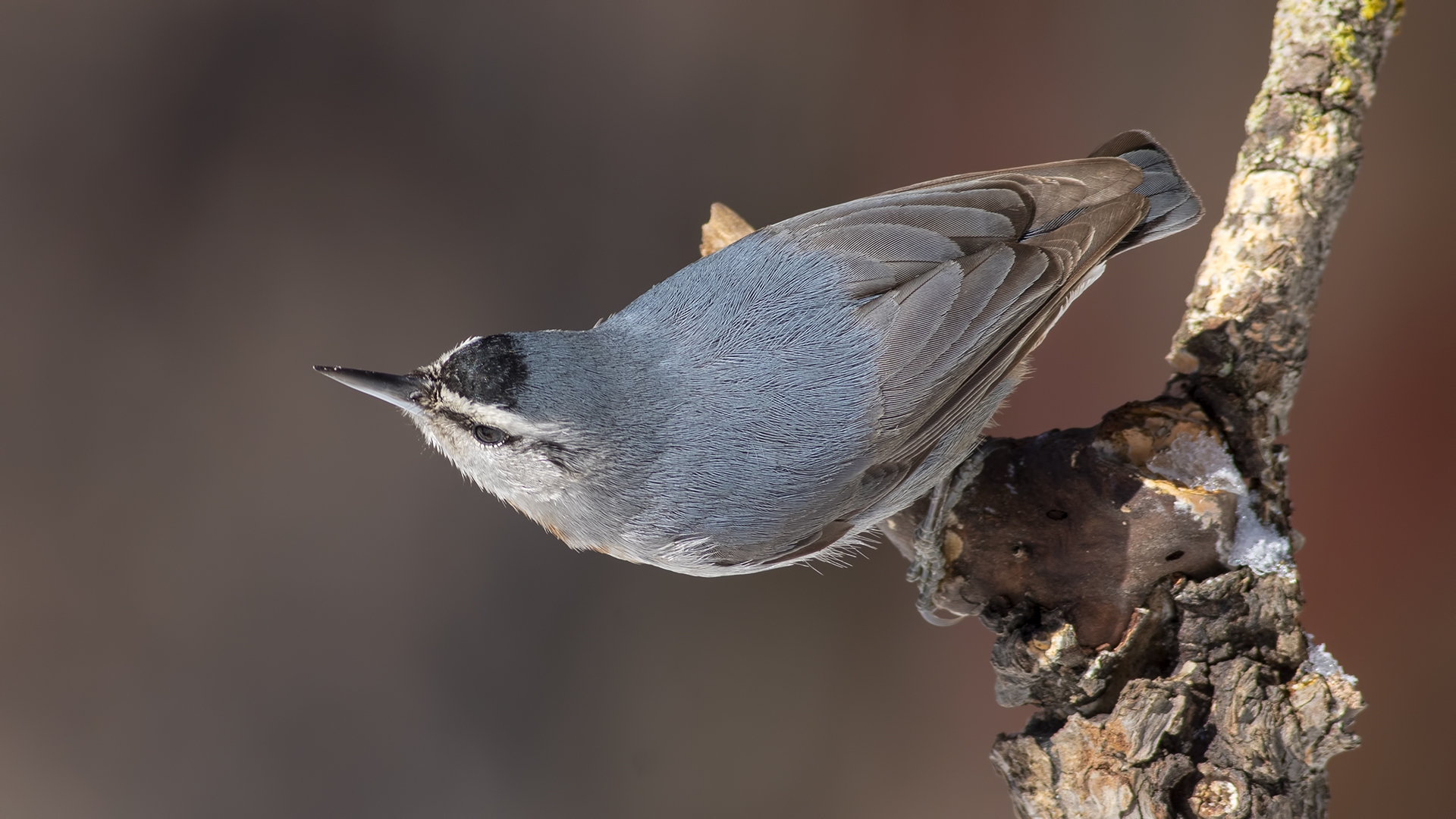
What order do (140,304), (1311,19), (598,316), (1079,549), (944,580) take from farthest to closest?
(598,316)
(140,304)
(1311,19)
(944,580)
(1079,549)

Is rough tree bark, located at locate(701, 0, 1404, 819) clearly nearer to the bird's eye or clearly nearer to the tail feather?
the tail feather

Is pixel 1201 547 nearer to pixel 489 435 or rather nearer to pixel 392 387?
pixel 489 435

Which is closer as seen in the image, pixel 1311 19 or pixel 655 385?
pixel 655 385

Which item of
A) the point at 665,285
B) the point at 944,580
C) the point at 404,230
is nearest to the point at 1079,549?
the point at 944,580

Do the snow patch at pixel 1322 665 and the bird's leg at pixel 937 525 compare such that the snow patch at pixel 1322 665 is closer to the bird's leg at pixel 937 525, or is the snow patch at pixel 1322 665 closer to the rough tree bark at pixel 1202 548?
the rough tree bark at pixel 1202 548

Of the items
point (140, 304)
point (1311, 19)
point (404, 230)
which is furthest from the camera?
point (404, 230)

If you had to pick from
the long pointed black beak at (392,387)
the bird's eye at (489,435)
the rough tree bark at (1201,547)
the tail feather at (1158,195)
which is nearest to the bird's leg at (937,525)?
the rough tree bark at (1201,547)

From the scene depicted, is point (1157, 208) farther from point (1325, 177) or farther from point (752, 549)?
point (752, 549)
